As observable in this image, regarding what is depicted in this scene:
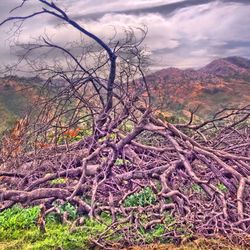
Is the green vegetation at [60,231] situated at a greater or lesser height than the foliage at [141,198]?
greater

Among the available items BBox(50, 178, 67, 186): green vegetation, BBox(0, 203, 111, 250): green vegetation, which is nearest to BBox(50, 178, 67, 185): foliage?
BBox(50, 178, 67, 186): green vegetation

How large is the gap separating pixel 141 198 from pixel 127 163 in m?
1.53

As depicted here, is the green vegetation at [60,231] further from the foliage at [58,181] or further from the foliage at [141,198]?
the foliage at [58,181]

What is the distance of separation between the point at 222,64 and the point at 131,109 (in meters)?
129

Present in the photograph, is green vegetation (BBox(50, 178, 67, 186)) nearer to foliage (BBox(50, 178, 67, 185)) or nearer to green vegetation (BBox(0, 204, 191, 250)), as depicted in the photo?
foliage (BBox(50, 178, 67, 185))

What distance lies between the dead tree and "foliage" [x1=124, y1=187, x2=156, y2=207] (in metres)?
0.08

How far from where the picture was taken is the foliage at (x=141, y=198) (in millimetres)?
7227

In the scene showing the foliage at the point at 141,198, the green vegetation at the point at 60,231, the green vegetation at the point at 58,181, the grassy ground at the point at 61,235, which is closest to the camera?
the grassy ground at the point at 61,235

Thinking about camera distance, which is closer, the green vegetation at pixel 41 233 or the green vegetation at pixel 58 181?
the green vegetation at pixel 41 233

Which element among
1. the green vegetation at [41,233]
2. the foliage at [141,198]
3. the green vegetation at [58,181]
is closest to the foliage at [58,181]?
the green vegetation at [58,181]

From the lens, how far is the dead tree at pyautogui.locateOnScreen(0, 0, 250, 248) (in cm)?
655

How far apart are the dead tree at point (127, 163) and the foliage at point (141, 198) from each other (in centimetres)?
8

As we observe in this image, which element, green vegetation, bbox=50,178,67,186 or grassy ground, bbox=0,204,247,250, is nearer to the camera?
grassy ground, bbox=0,204,247,250

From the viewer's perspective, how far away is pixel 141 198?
7.34 meters
